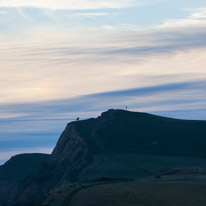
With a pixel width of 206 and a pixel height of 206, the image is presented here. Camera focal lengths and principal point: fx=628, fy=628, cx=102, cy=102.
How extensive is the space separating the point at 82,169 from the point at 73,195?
3448 inches

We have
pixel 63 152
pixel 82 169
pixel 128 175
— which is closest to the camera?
pixel 128 175

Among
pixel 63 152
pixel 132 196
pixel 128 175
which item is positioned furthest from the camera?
pixel 63 152

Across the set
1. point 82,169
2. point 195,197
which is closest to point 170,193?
point 195,197

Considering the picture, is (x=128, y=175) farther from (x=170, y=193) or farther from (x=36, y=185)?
(x=170, y=193)

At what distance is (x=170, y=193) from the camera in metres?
81.8

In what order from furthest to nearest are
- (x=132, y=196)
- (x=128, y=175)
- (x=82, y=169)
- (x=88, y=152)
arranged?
(x=88, y=152)
(x=82, y=169)
(x=128, y=175)
(x=132, y=196)

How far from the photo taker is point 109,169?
155500mm

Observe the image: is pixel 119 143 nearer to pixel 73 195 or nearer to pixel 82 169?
pixel 82 169

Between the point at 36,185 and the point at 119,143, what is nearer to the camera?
the point at 36,185

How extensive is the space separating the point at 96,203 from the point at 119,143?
121 meters

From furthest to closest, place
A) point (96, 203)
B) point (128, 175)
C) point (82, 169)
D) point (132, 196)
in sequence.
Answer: point (82, 169) → point (128, 175) → point (132, 196) → point (96, 203)

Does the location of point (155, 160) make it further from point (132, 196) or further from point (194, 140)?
point (132, 196)

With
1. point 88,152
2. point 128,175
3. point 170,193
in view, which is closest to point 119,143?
point 88,152

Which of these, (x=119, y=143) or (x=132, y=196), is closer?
(x=132, y=196)
